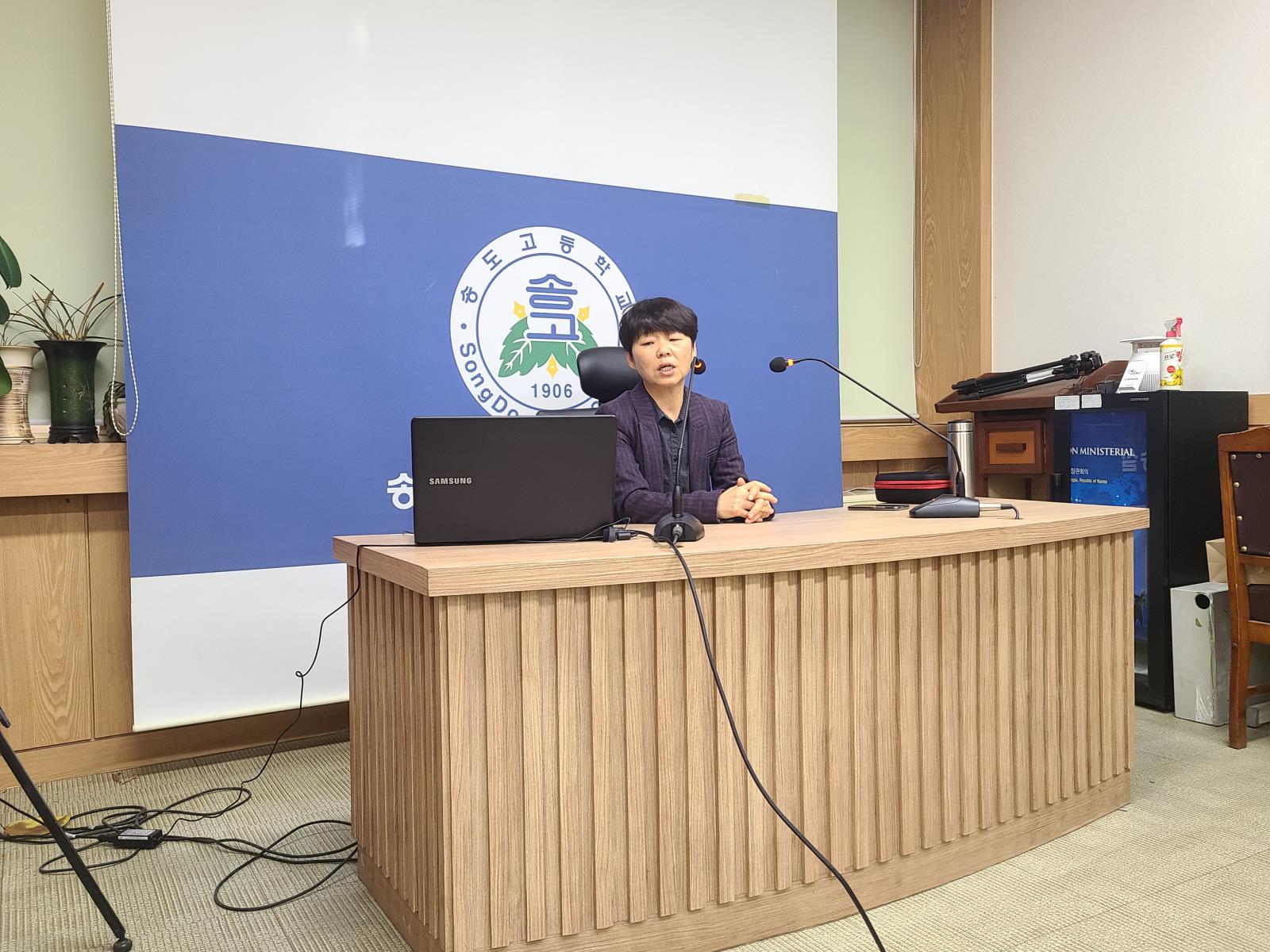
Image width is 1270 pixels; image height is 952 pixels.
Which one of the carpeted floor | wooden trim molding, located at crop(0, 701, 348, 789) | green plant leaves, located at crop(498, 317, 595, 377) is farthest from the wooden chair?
wooden trim molding, located at crop(0, 701, 348, 789)

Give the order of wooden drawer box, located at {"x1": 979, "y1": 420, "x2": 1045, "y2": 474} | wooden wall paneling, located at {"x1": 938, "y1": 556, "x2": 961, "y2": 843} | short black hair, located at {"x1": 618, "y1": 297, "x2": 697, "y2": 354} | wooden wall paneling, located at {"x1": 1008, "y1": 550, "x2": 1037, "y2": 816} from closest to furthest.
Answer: wooden wall paneling, located at {"x1": 938, "y1": 556, "x2": 961, "y2": 843}
wooden wall paneling, located at {"x1": 1008, "y1": 550, "x2": 1037, "y2": 816}
short black hair, located at {"x1": 618, "y1": 297, "x2": 697, "y2": 354}
wooden drawer box, located at {"x1": 979, "y1": 420, "x2": 1045, "y2": 474}

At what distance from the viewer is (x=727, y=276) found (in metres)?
3.63

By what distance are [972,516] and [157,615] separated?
220 centimetres

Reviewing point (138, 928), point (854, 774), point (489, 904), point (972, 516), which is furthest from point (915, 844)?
point (138, 928)

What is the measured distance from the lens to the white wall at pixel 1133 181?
11.1 ft

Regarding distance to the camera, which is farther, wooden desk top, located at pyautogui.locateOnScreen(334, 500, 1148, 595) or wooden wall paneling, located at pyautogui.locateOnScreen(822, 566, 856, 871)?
wooden wall paneling, located at pyautogui.locateOnScreen(822, 566, 856, 871)

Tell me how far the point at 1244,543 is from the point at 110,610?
335 centimetres

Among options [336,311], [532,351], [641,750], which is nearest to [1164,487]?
[532,351]

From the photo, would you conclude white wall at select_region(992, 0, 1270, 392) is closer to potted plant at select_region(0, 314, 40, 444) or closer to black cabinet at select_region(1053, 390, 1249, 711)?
black cabinet at select_region(1053, 390, 1249, 711)

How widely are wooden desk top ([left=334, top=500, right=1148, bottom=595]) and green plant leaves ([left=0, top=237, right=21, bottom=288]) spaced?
1295 millimetres

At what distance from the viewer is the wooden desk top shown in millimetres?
1505

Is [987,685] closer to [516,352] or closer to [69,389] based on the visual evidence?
[516,352]

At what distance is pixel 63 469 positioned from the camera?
2.68 meters

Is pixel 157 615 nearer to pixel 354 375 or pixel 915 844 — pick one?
pixel 354 375
